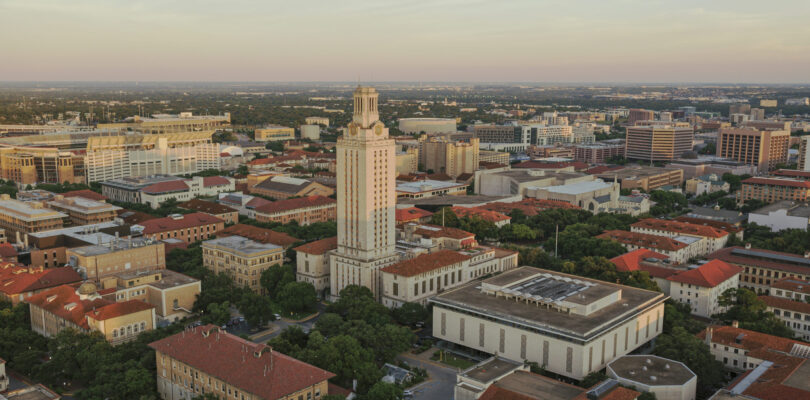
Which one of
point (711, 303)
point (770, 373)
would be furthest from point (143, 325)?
A: point (711, 303)

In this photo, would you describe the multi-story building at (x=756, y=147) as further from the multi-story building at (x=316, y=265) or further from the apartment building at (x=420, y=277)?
the multi-story building at (x=316, y=265)

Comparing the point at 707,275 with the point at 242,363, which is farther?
the point at 707,275

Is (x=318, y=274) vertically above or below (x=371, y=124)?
below

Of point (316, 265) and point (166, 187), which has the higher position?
point (166, 187)

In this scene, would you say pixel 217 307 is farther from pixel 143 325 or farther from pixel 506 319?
pixel 506 319

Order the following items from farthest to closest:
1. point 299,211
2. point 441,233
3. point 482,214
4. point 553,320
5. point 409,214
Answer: point 299,211
point 409,214
point 482,214
point 441,233
point 553,320

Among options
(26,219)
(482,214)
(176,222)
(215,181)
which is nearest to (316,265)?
(176,222)

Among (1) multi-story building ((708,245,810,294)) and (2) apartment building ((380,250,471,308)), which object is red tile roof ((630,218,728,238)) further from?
(2) apartment building ((380,250,471,308))

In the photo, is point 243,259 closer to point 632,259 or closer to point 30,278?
point 30,278
